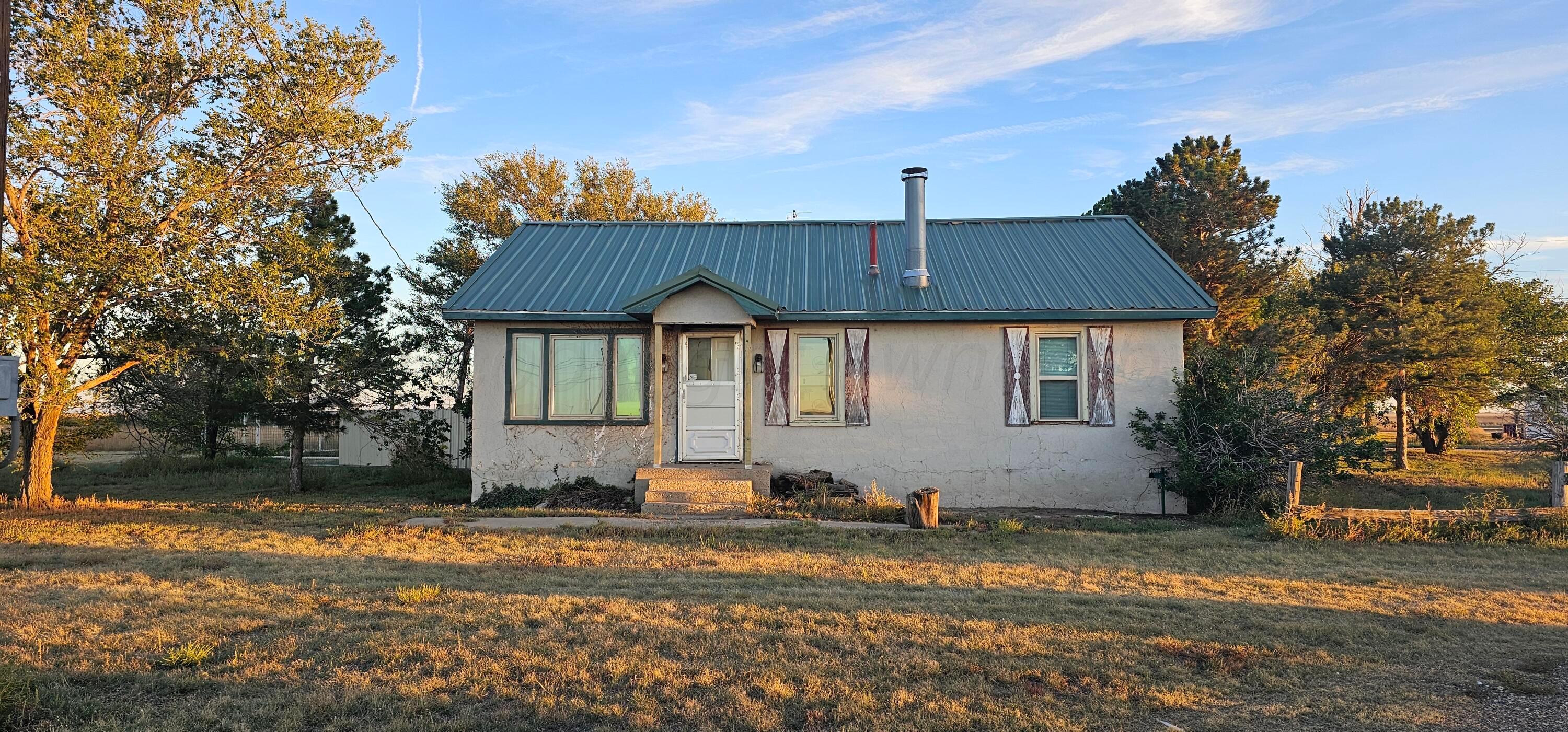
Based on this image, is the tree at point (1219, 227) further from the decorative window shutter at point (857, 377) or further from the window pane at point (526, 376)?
the window pane at point (526, 376)

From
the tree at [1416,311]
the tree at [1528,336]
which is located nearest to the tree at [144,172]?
the tree at [1416,311]

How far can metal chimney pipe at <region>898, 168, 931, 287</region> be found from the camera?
1401cm

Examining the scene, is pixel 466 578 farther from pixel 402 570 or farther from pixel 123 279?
pixel 123 279

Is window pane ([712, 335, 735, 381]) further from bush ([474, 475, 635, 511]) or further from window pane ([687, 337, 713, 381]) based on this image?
bush ([474, 475, 635, 511])

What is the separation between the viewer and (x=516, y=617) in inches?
244

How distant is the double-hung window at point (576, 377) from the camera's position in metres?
13.1

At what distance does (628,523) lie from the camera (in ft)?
34.8

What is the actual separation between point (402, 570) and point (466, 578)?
0.77 m

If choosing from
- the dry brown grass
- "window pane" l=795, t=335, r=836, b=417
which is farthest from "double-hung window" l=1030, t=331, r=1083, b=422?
the dry brown grass

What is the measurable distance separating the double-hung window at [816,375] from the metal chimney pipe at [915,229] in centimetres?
161

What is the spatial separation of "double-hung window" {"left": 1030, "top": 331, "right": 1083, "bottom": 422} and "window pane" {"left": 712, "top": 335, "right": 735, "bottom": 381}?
14.5 ft

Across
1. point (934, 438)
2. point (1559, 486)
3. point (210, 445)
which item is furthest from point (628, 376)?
point (210, 445)

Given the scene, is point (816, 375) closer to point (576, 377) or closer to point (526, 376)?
point (576, 377)

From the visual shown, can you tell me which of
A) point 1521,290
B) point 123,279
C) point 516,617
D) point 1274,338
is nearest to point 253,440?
point 123,279
